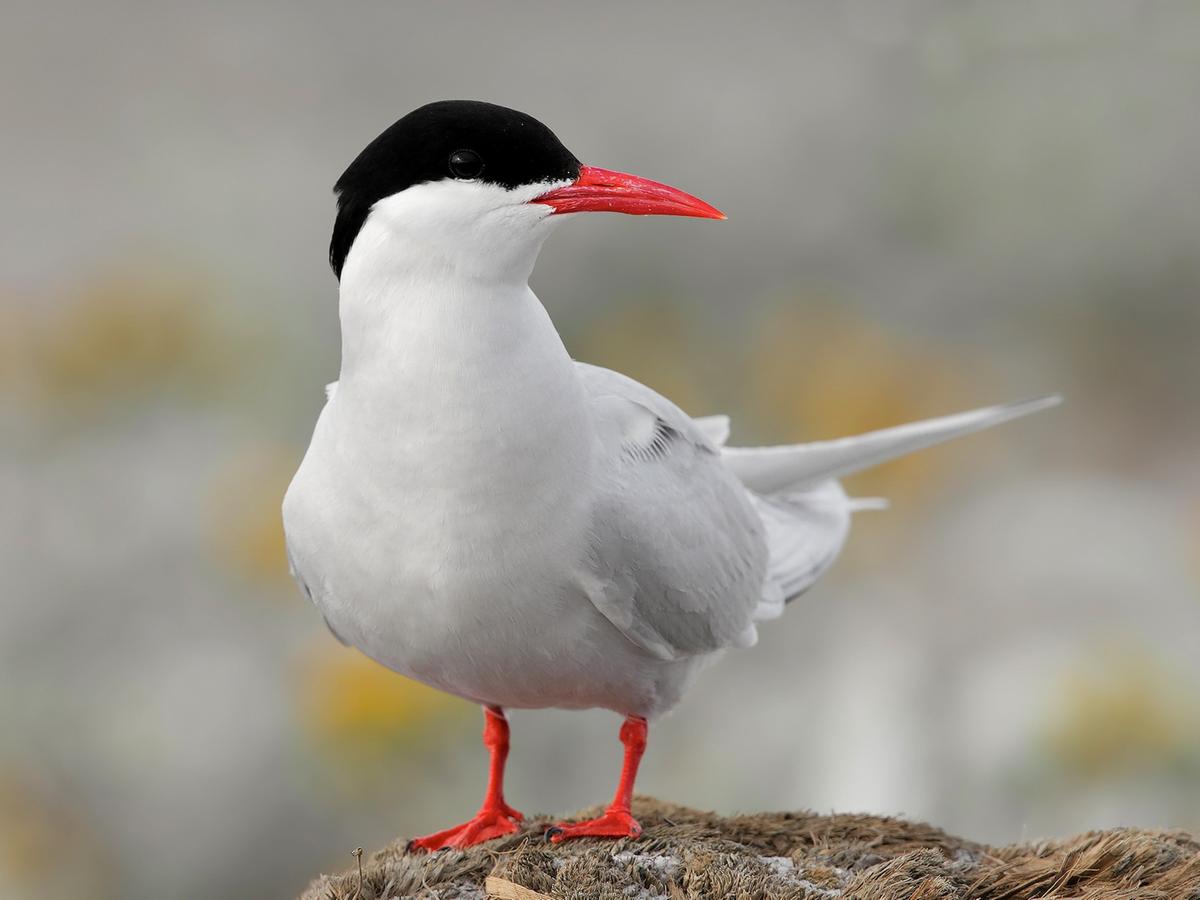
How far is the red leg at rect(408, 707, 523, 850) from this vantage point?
2.91m

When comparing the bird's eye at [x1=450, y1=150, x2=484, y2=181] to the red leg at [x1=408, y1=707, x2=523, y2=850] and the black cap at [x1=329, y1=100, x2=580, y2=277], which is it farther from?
the red leg at [x1=408, y1=707, x2=523, y2=850]

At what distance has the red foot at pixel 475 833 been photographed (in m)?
2.89

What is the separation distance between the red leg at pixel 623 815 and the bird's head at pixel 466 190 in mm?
1067

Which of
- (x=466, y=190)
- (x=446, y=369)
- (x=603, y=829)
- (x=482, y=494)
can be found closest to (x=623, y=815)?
(x=603, y=829)

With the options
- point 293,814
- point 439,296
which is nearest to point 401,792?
point 293,814

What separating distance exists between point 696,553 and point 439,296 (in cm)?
84

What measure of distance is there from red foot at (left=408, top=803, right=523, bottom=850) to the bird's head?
1.17 m

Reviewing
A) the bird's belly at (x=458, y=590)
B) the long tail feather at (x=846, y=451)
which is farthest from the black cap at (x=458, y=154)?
the long tail feather at (x=846, y=451)

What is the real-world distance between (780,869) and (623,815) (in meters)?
0.37

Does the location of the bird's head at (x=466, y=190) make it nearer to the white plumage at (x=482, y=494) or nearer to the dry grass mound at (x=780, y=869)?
the white plumage at (x=482, y=494)

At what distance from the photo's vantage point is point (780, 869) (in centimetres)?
261

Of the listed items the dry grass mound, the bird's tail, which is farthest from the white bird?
the bird's tail

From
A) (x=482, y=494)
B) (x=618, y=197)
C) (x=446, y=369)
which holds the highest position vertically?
(x=618, y=197)

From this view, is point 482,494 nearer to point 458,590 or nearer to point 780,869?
point 458,590
